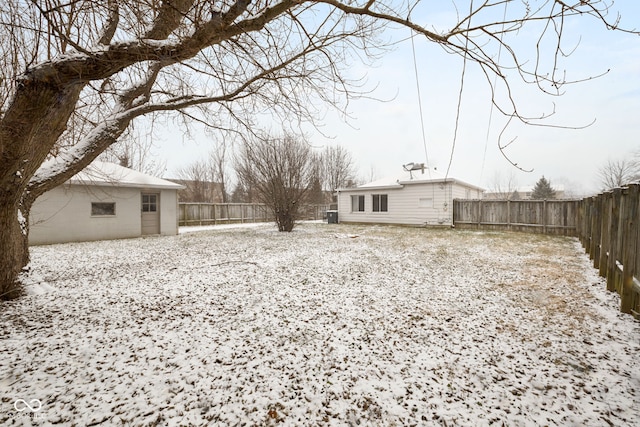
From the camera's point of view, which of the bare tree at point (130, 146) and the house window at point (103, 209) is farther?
the house window at point (103, 209)

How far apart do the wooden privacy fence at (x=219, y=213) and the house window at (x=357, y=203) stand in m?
2.70

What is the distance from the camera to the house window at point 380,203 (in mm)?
17091

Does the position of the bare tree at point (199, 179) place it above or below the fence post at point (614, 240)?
above

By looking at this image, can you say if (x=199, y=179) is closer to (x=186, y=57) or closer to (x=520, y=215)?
(x=520, y=215)

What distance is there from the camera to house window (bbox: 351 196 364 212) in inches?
718

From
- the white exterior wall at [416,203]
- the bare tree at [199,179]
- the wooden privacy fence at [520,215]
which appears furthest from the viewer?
the bare tree at [199,179]

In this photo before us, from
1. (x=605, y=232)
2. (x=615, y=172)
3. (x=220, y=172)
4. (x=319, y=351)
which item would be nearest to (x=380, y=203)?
(x=605, y=232)

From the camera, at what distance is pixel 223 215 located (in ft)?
63.3

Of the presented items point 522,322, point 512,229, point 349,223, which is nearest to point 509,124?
point 522,322

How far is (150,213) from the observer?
40.1 ft

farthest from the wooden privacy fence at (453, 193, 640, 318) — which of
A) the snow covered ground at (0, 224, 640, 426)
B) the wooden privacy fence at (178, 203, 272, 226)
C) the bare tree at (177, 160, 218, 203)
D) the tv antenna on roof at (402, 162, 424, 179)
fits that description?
the bare tree at (177, 160, 218, 203)

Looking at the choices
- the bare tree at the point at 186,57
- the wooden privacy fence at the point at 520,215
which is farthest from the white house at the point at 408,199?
the bare tree at the point at 186,57

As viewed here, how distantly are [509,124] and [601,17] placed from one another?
73 centimetres

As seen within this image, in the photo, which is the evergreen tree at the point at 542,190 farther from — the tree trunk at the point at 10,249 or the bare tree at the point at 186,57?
the tree trunk at the point at 10,249
